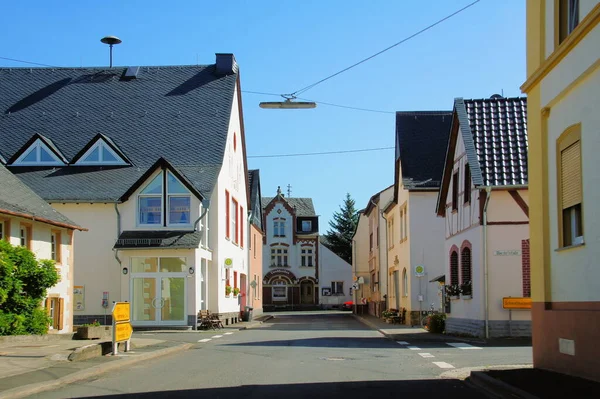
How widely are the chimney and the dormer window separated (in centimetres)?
1028

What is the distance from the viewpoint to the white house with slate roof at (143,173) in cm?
3269

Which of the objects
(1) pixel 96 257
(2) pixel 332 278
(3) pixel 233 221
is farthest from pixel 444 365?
(2) pixel 332 278

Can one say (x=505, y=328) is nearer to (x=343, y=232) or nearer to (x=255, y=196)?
(x=255, y=196)

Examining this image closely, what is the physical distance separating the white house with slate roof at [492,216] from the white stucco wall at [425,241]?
28.7 feet

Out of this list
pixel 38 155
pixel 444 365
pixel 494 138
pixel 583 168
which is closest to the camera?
pixel 583 168

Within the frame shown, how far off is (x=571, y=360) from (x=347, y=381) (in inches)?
138

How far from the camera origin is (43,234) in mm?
24297

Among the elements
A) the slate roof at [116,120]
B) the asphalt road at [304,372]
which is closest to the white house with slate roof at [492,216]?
the asphalt road at [304,372]

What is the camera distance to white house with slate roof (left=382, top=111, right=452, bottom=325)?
117 feet

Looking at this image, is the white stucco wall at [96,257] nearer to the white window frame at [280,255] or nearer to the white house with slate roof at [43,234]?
the white house with slate roof at [43,234]

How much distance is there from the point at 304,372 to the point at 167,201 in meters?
20.3

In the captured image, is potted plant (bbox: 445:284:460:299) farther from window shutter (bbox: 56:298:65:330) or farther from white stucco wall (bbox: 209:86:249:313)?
window shutter (bbox: 56:298:65:330)

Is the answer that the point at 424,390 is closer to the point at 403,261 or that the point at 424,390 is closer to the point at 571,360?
the point at 571,360

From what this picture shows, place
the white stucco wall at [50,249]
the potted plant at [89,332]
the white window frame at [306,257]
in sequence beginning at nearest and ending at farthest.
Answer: the potted plant at [89,332] → the white stucco wall at [50,249] → the white window frame at [306,257]
